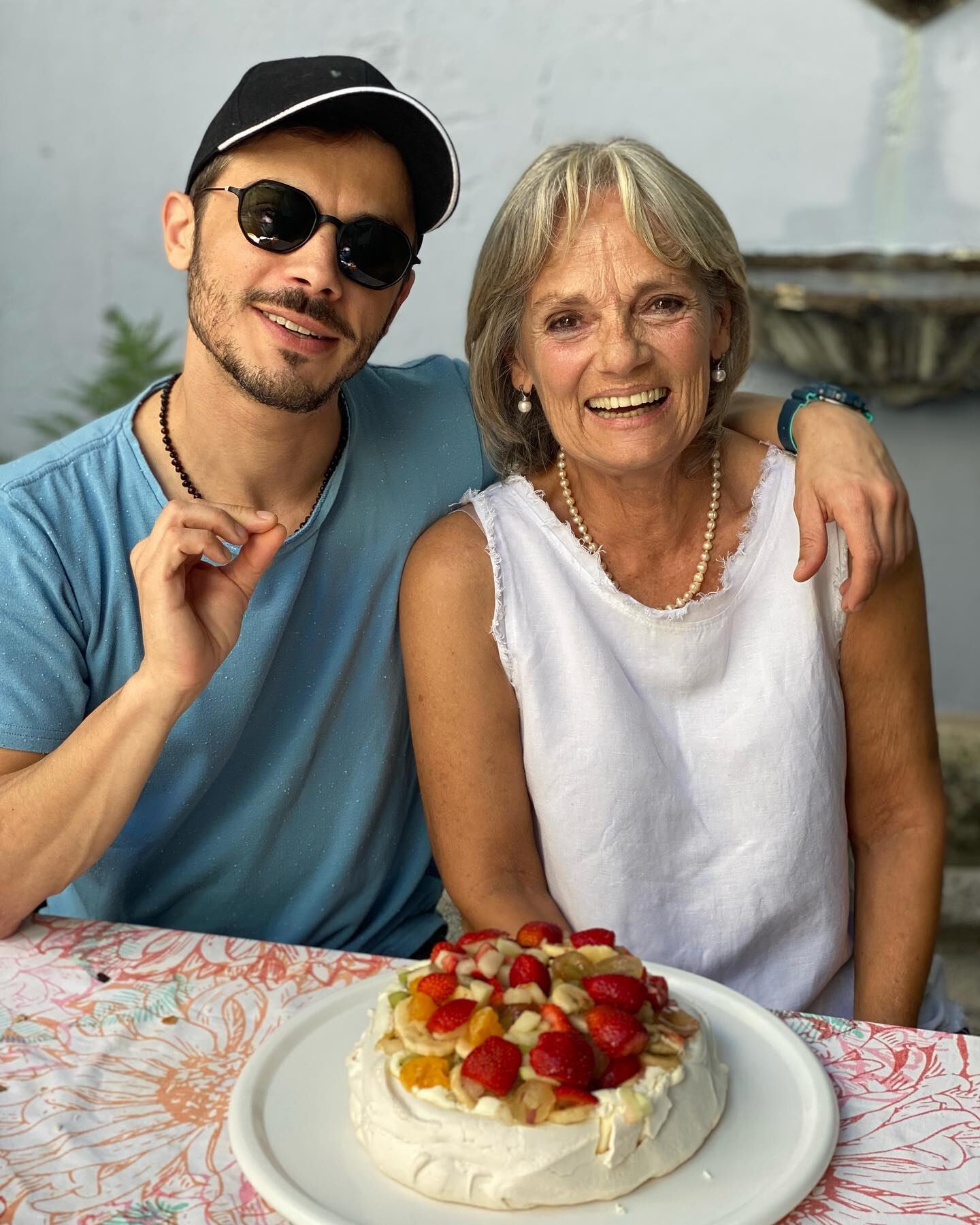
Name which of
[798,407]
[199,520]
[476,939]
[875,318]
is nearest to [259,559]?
[199,520]

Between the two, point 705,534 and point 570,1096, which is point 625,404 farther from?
point 570,1096

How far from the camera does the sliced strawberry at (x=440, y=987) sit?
4.33ft

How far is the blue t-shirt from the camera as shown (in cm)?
185

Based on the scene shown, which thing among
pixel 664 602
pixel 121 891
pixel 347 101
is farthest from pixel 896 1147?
pixel 347 101

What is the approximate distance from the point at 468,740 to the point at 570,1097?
0.76m

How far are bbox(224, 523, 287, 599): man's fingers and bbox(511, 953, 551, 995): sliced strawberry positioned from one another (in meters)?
0.60

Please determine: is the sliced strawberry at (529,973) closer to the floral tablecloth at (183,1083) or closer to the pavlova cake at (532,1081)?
the pavlova cake at (532,1081)

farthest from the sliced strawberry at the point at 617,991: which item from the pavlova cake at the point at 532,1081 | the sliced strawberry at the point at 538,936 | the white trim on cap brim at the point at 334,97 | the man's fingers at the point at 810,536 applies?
the white trim on cap brim at the point at 334,97

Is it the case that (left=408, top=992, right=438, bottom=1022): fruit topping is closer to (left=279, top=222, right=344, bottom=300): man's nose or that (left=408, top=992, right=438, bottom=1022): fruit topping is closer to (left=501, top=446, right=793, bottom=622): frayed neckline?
(left=501, top=446, right=793, bottom=622): frayed neckline

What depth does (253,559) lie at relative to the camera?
5.54ft

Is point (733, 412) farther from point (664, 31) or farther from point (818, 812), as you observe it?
point (664, 31)

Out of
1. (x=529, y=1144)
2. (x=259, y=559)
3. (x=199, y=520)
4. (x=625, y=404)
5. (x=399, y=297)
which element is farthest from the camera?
(x=399, y=297)

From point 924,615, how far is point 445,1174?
3.88ft

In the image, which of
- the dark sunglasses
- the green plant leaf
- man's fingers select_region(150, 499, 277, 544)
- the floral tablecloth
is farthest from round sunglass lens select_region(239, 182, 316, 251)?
the green plant leaf
